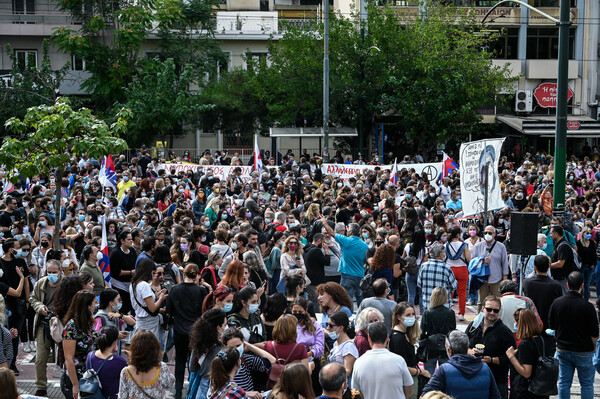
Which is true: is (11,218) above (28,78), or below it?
below

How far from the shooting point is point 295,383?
20.2ft

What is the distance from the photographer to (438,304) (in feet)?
28.1

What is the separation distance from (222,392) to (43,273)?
592 cm

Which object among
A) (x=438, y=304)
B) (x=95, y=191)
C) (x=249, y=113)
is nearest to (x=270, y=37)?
(x=249, y=113)

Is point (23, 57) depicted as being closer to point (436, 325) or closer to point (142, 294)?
point (142, 294)

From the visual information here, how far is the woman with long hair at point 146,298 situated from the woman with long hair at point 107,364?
7.96 feet

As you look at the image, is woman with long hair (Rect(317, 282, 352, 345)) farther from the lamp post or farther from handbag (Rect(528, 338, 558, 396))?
the lamp post

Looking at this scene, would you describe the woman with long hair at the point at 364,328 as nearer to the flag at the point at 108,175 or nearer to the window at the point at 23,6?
the flag at the point at 108,175

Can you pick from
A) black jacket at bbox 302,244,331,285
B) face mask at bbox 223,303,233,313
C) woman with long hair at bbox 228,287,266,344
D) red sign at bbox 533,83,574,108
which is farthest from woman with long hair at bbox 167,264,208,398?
red sign at bbox 533,83,574,108

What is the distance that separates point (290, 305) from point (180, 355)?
68.8 inches

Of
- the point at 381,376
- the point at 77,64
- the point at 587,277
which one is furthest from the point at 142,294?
the point at 77,64

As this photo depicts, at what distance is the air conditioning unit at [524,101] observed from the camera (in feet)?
131

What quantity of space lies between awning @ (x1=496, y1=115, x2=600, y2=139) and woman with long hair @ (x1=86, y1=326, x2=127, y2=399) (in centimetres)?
3438

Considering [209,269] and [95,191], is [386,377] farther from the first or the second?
[95,191]
